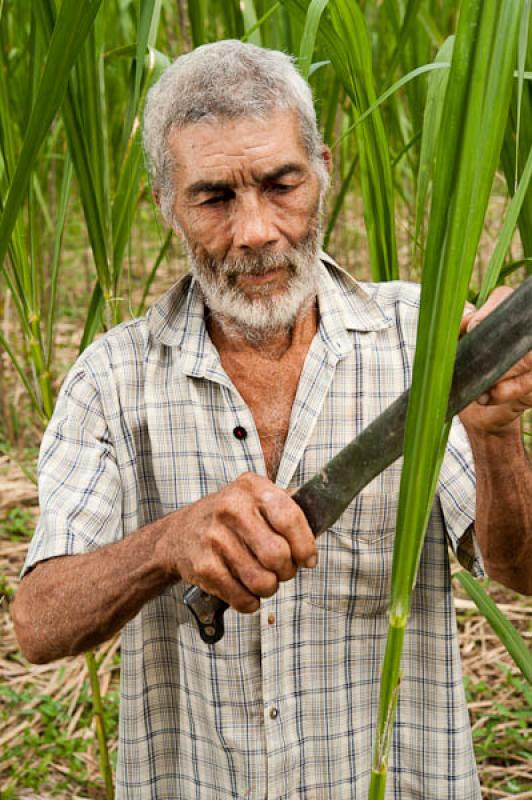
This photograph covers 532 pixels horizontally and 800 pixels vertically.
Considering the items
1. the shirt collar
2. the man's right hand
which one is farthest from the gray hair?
the man's right hand

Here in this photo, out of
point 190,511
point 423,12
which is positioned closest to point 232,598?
point 190,511

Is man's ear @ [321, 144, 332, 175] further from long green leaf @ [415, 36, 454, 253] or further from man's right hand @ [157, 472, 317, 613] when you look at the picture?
man's right hand @ [157, 472, 317, 613]

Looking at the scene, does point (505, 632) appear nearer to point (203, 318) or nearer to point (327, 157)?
point (203, 318)

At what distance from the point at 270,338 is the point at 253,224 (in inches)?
5.2

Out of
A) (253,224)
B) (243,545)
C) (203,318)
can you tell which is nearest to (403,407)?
(243,545)

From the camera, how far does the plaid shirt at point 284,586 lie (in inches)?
41.1

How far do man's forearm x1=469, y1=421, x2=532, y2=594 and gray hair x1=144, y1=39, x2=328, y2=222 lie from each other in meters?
0.40

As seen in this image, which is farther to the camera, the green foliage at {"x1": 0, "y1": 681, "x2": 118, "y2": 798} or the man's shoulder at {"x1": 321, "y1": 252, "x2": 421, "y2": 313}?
the green foliage at {"x1": 0, "y1": 681, "x2": 118, "y2": 798}

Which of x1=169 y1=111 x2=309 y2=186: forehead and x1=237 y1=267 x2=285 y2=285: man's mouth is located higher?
x1=169 y1=111 x2=309 y2=186: forehead

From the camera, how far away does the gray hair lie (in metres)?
1.00

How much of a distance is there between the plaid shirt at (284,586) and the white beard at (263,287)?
0.05m

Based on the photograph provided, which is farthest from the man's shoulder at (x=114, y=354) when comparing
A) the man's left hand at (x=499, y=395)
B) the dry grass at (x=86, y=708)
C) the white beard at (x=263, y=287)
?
the dry grass at (x=86, y=708)

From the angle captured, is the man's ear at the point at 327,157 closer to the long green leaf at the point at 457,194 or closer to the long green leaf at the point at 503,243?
the long green leaf at the point at 503,243

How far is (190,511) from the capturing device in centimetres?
74
